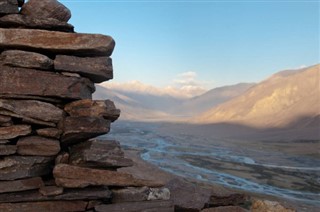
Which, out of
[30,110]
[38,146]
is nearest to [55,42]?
[30,110]

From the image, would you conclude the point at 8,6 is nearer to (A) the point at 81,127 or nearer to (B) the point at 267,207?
(A) the point at 81,127

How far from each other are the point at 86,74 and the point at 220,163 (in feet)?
165

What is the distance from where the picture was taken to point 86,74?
11852mm

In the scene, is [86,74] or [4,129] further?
[86,74]

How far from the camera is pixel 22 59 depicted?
11.2m

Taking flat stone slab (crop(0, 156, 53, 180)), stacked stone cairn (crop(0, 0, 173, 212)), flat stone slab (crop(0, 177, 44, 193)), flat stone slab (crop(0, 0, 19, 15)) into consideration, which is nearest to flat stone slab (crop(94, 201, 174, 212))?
stacked stone cairn (crop(0, 0, 173, 212))

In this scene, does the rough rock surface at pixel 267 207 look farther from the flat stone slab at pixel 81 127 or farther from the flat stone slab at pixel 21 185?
the flat stone slab at pixel 21 185

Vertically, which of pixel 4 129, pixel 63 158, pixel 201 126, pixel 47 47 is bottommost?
pixel 201 126

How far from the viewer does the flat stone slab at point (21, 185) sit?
10.6 m

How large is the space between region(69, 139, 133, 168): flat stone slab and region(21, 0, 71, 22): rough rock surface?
13.0 ft

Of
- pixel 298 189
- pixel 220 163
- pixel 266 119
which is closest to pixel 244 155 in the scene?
pixel 220 163

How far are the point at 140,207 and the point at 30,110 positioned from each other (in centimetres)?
414

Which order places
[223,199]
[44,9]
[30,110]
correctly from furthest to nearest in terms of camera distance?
[223,199] → [44,9] → [30,110]

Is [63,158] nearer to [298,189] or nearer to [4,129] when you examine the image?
[4,129]
